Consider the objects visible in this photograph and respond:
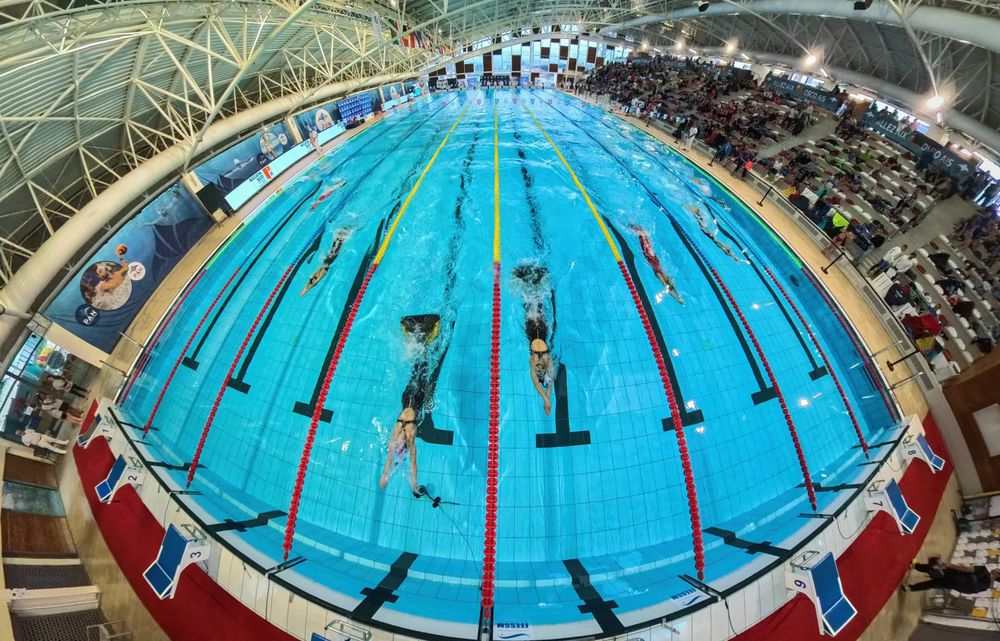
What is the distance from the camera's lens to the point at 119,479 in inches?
194

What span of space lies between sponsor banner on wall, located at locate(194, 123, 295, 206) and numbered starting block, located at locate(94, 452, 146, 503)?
25.1 feet

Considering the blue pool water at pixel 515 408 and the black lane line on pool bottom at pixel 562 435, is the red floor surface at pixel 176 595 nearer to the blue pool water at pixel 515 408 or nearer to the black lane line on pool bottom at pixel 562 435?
the blue pool water at pixel 515 408

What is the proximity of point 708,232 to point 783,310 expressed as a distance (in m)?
2.36

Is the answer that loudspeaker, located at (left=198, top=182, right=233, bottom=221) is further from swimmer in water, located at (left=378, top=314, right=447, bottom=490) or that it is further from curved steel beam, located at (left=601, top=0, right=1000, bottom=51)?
curved steel beam, located at (left=601, top=0, right=1000, bottom=51)

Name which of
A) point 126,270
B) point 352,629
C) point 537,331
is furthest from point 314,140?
point 352,629

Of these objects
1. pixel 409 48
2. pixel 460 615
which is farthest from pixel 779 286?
pixel 409 48

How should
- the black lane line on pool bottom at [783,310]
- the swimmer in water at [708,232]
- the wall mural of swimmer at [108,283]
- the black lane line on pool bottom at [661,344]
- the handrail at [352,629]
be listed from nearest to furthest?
the handrail at [352,629], the black lane line on pool bottom at [661,344], the black lane line on pool bottom at [783,310], the wall mural of swimmer at [108,283], the swimmer in water at [708,232]

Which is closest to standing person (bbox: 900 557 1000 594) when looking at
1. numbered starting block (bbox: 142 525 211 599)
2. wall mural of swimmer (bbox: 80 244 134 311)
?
numbered starting block (bbox: 142 525 211 599)

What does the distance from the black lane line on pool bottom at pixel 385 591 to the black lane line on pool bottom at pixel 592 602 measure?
2046mm

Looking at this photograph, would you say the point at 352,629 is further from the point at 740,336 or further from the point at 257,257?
the point at 257,257

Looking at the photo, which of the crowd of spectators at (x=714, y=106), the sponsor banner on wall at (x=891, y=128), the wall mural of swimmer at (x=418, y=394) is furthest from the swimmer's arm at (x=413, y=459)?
the sponsor banner on wall at (x=891, y=128)

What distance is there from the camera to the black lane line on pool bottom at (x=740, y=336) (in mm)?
5918

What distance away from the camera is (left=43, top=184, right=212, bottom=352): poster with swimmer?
6.92 m

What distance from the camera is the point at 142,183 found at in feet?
24.8
